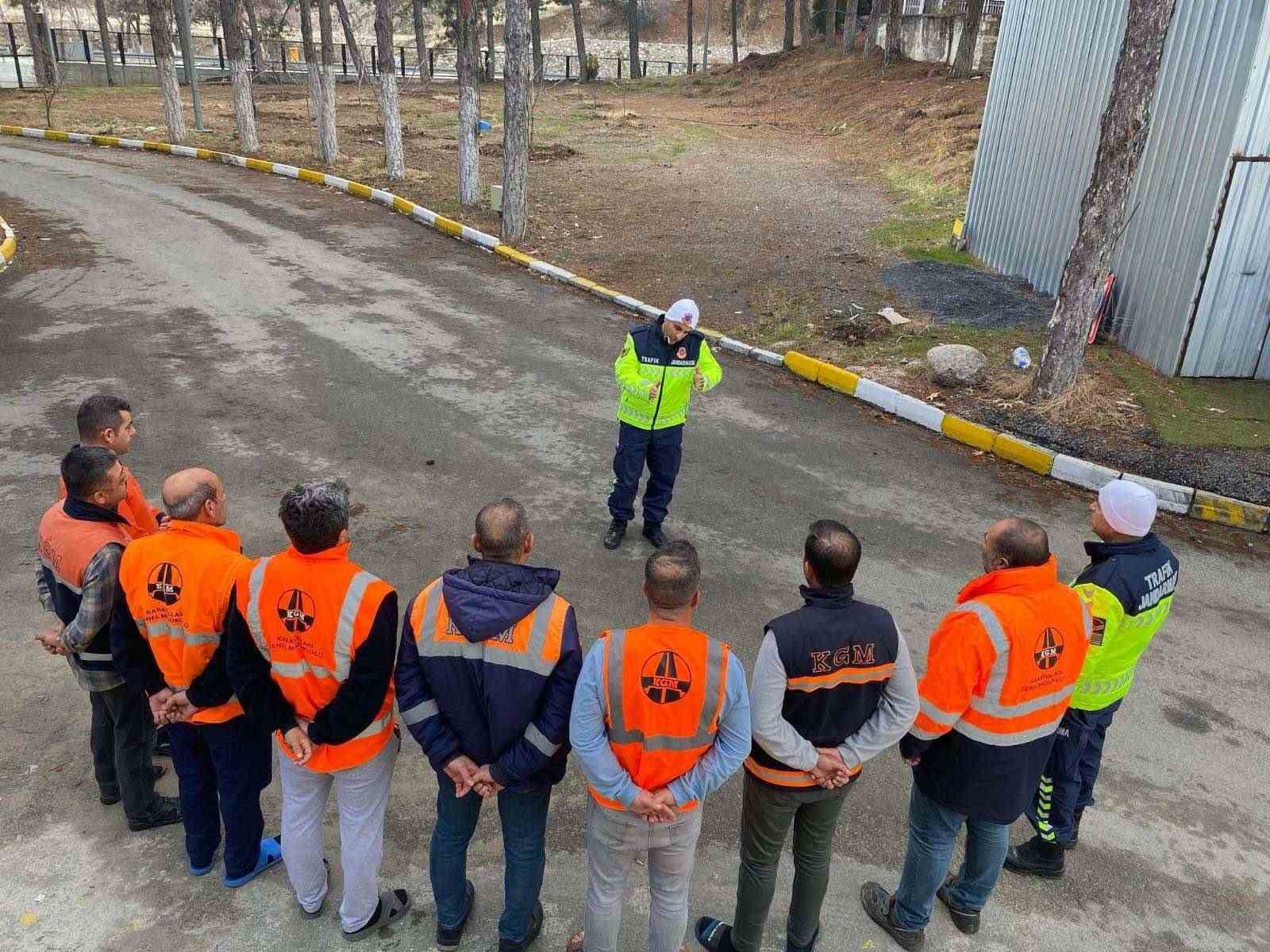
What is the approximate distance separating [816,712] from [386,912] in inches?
71.2

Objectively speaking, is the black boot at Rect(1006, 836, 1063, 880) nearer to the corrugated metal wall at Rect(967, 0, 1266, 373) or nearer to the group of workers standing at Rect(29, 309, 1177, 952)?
the group of workers standing at Rect(29, 309, 1177, 952)

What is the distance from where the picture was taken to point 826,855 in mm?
3240

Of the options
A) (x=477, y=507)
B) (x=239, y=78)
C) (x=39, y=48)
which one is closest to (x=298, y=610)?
(x=477, y=507)

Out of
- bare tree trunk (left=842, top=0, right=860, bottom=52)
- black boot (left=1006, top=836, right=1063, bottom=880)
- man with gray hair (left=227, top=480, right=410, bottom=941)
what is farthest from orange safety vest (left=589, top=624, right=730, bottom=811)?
bare tree trunk (left=842, top=0, right=860, bottom=52)

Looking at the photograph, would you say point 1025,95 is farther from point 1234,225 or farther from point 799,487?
point 799,487

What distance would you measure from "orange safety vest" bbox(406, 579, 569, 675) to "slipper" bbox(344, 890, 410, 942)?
1.15 m

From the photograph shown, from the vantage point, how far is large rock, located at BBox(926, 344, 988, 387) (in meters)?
9.42

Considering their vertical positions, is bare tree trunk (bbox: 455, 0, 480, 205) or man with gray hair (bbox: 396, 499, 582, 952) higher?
bare tree trunk (bbox: 455, 0, 480, 205)

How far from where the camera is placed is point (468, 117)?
15.8m

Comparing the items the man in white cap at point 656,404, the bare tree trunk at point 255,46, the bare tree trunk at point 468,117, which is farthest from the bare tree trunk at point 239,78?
the man in white cap at point 656,404

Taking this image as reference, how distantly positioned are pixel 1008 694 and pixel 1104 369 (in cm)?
799

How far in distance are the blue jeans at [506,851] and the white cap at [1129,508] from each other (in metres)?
2.40

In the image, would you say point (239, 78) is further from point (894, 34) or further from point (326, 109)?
point (894, 34)

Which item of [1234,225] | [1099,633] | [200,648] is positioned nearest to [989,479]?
[1234,225]
